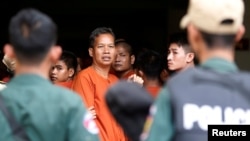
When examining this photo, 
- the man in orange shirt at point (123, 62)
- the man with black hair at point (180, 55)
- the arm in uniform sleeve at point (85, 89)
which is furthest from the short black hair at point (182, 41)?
the man in orange shirt at point (123, 62)

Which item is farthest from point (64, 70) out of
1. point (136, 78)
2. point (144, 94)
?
point (144, 94)

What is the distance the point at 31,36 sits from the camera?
8.01 feet

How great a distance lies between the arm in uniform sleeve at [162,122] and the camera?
219 centimetres

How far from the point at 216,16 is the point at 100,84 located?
256cm

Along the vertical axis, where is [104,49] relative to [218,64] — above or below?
below

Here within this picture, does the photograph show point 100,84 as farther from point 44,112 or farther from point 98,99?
point 44,112

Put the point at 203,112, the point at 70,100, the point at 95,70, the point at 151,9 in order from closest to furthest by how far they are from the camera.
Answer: the point at 203,112 < the point at 70,100 < the point at 95,70 < the point at 151,9

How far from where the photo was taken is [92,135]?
2457 mm

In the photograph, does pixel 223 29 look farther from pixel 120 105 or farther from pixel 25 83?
pixel 25 83

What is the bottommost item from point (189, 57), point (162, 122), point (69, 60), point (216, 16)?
point (69, 60)

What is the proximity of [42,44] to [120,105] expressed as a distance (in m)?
0.38

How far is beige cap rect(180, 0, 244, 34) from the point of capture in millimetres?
2277

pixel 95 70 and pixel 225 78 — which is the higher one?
pixel 225 78

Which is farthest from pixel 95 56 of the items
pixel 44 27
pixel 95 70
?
pixel 44 27
